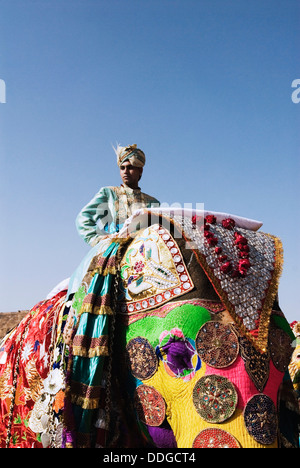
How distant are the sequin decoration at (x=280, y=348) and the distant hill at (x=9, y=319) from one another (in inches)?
247

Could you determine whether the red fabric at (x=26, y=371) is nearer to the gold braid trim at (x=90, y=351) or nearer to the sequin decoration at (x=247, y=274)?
the gold braid trim at (x=90, y=351)

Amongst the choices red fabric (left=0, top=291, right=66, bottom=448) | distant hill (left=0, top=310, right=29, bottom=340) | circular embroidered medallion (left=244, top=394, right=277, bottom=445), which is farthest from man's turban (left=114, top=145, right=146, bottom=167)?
distant hill (left=0, top=310, right=29, bottom=340)

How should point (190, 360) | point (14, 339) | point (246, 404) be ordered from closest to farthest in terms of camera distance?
1. point (246, 404)
2. point (190, 360)
3. point (14, 339)

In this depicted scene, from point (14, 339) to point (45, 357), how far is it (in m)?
0.84

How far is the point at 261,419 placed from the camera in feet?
10.1

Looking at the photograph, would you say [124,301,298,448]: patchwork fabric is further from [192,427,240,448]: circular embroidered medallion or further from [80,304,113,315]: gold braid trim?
[80,304,113,315]: gold braid trim

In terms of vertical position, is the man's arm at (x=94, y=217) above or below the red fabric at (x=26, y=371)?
above

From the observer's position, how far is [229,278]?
3.54m

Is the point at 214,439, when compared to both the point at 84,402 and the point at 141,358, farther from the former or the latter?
the point at 84,402

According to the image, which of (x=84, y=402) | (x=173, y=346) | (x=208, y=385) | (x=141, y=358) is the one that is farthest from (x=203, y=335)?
(x=84, y=402)

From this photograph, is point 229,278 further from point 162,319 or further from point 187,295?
point 162,319

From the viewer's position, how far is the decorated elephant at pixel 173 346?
3.19 metres

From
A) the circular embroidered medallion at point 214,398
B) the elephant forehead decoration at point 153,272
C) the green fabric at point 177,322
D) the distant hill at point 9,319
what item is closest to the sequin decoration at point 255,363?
the circular embroidered medallion at point 214,398
